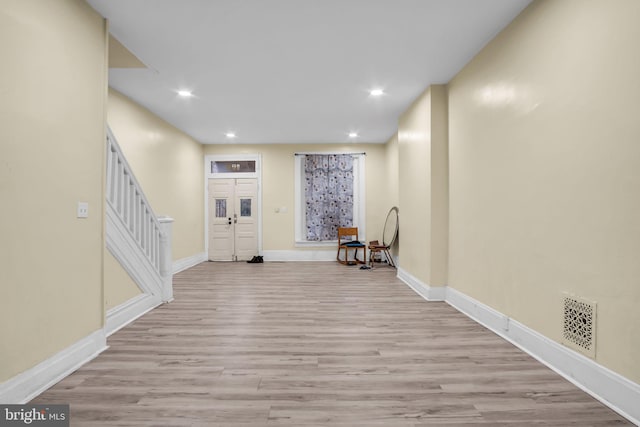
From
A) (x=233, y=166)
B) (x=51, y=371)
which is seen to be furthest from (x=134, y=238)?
(x=233, y=166)

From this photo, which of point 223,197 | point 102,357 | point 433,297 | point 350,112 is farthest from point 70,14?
point 223,197

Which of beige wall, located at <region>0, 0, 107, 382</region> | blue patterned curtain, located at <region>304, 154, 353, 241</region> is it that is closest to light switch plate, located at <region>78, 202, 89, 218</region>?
beige wall, located at <region>0, 0, 107, 382</region>

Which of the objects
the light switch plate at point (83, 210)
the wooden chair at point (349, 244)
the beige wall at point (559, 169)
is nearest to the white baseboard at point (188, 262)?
the wooden chair at point (349, 244)

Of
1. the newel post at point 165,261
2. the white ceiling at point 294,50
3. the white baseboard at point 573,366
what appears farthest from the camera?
the newel post at point 165,261

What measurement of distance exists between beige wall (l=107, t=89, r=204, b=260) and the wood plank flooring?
2.54 m

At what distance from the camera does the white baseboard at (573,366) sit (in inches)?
67.9

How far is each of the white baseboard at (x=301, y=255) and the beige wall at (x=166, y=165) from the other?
1772 millimetres

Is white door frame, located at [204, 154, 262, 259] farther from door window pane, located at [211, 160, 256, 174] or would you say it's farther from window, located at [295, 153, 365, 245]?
window, located at [295, 153, 365, 245]

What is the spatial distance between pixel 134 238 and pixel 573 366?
420cm

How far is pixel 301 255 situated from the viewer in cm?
753

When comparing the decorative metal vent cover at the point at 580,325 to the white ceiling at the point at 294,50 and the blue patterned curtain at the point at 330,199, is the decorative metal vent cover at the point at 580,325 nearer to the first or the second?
the white ceiling at the point at 294,50

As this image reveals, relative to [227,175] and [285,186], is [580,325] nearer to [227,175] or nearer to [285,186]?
[285,186]

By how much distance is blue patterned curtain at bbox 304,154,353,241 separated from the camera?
752cm

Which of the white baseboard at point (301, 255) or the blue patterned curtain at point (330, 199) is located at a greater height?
the blue patterned curtain at point (330, 199)
